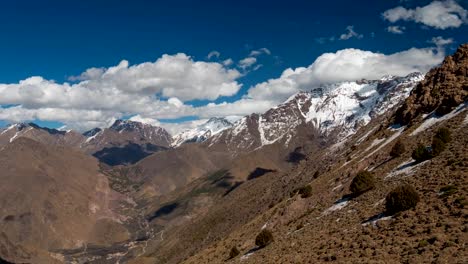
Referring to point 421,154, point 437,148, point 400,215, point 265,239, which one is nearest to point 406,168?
point 421,154

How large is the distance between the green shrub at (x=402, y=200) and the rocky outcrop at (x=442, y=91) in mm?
38072

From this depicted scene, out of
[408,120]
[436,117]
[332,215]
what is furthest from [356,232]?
[408,120]

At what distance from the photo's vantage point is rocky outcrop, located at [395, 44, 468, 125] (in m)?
74.2

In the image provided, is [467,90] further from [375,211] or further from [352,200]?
[375,211]

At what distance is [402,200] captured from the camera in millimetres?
40656

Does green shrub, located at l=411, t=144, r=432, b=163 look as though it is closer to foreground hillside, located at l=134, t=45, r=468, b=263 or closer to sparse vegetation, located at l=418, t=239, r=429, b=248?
foreground hillside, located at l=134, t=45, r=468, b=263

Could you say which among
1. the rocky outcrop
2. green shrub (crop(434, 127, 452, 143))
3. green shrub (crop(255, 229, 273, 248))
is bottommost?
green shrub (crop(255, 229, 273, 248))

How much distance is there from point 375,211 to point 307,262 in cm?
1136

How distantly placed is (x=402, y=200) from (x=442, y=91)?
52.8 m

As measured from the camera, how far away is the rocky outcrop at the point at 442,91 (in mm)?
74188

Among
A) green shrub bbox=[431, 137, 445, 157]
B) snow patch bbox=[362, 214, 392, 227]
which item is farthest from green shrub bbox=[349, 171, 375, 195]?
snow patch bbox=[362, 214, 392, 227]

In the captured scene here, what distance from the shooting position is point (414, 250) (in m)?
31.2

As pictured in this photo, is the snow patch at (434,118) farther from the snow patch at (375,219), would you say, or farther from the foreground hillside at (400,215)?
the snow patch at (375,219)

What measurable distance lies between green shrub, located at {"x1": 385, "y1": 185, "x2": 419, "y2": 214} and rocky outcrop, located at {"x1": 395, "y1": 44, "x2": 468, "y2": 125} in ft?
125
